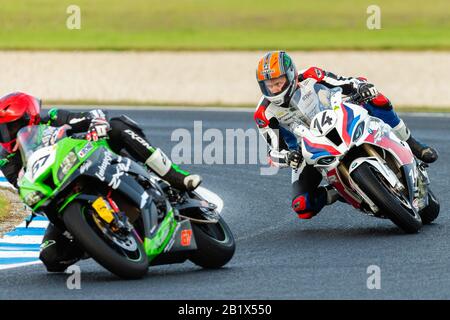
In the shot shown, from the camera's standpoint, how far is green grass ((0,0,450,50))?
34.9 metres

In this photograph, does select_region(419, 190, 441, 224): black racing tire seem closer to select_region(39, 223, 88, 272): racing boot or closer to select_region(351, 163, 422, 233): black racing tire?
select_region(351, 163, 422, 233): black racing tire

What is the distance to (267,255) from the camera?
9.59 meters

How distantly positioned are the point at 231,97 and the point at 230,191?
12.7m

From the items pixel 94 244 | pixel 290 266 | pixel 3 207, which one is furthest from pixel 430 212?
pixel 3 207

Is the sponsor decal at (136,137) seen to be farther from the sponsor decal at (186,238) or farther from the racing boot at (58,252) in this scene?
the racing boot at (58,252)

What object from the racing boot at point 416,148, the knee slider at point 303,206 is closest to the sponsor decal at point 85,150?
the knee slider at point 303,206

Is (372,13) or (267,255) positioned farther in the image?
(372,13)

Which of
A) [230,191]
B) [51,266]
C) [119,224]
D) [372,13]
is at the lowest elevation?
[372,13]

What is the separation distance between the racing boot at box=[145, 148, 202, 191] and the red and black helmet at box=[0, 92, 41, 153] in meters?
0.88

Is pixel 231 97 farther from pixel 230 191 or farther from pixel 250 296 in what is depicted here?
pixel 250 296

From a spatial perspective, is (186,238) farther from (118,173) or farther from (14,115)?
(14,115)

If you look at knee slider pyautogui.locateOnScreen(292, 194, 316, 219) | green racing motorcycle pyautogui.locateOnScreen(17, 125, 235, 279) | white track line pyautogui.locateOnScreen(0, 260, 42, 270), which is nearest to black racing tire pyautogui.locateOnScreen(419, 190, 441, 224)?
knee slider pyautogui.locateOnScreen(292, 194, 316, 219)
